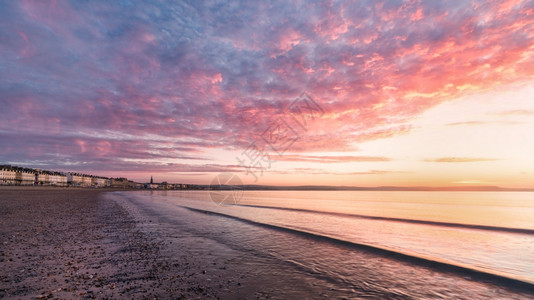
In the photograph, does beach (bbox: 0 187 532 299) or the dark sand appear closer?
the dark sand

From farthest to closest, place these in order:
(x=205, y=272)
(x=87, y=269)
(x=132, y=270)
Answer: (x=205, y=272), (x=132, y=270), (x=87, y=269)

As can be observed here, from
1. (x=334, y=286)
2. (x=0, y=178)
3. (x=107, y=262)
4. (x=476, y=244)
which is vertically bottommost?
(x=476, y=244)

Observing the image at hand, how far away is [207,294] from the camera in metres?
8.06

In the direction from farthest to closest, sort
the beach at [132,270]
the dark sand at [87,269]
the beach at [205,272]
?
the beach at [205,272] < the beach at [132,270] < the dark sand at [87,269]

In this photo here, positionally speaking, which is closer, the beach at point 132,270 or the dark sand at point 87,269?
the dark sand at point 87,269

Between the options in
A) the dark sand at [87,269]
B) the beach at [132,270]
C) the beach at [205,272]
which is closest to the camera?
the dark sand at [87,269]

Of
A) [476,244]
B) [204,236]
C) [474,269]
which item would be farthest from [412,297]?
[476,244]

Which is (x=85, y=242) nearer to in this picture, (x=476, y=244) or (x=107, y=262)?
(x=107, y=262)

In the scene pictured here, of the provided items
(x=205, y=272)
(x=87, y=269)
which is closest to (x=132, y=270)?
(x=87, y=269)

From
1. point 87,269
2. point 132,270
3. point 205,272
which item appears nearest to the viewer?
point 87,269

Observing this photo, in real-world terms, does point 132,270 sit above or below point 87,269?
below

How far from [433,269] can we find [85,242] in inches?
752

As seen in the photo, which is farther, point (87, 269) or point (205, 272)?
point (205, 272)

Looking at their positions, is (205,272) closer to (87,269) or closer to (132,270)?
(132,270)
